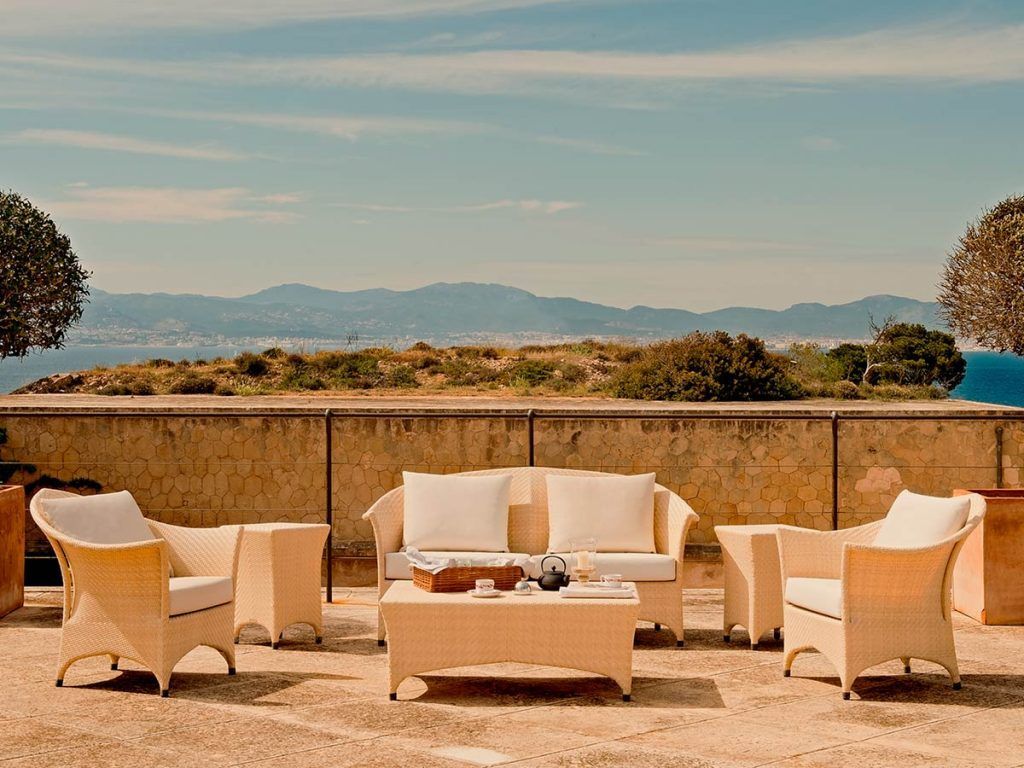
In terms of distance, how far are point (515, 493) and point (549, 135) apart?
128ft

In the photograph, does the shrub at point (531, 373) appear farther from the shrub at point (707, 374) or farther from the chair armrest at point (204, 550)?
the chair armrest at point (204, 550)

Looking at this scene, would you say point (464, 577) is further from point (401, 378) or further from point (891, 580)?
point (401, 378)

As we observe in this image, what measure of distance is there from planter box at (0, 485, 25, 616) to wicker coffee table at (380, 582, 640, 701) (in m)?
2.76

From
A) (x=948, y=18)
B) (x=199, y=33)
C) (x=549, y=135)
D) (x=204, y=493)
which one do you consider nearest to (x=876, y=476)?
(x=948, y=18)

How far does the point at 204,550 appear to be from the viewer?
604 centimetres

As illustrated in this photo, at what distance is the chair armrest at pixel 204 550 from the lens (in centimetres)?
596

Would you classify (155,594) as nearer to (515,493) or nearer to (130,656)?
(130,656)

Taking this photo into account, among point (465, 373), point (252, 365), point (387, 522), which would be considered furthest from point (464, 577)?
point (252, 365)

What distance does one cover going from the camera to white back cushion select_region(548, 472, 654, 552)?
21.7 feet

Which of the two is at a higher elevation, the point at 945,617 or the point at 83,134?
the point at 83,134

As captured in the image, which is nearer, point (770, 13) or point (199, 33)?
point (770, 13)

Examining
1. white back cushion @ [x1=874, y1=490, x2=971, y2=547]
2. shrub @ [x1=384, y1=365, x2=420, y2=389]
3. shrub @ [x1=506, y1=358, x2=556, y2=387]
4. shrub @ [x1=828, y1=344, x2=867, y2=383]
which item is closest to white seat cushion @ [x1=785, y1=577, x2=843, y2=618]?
white back cushion @ [x1=874, y1=490, x2=971, y2=547]

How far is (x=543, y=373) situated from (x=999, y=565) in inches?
899

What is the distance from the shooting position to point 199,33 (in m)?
19.9
